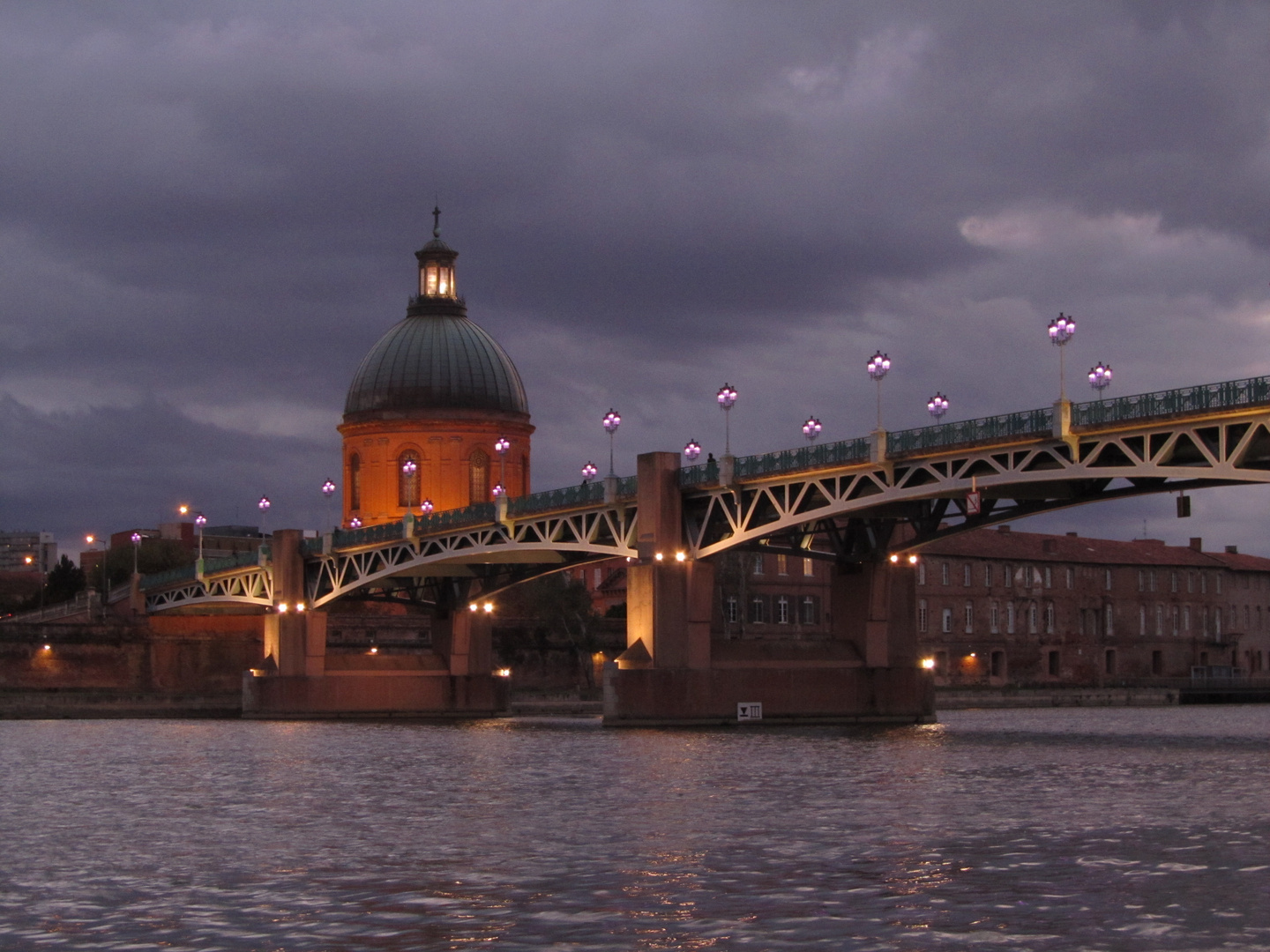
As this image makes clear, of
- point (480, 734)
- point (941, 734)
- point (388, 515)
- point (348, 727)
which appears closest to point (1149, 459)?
point (941, 734)

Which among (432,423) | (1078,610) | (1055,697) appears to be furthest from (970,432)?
(1078,610)

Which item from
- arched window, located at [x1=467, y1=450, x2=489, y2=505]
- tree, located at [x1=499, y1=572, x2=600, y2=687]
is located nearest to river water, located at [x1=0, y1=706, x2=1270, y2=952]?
tree, located at [x1=499, y1=572, x2=600, y2=687]

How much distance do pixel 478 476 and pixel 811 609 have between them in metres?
23.6

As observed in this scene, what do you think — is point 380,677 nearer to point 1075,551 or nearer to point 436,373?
point 436,373

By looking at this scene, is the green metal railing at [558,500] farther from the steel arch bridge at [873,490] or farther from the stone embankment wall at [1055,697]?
the stone embankment wall at [1055,697]

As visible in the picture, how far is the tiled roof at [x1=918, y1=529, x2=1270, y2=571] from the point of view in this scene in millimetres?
127562

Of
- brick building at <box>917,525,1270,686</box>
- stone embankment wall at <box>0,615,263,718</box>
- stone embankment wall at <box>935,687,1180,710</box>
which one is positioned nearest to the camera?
stone embankment wall at <box>0,615,263,718</box>

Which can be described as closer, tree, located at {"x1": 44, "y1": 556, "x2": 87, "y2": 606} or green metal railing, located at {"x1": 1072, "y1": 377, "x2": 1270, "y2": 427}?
green metal railing, located at {"x1": 1072, "y1": 377, "x2": 1270, "y2": 427}

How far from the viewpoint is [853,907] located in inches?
931

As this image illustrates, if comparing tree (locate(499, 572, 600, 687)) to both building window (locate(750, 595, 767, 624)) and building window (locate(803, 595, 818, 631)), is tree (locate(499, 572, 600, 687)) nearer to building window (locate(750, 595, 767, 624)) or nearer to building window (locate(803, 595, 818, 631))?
building window (locate(750, 595, 767, 624))

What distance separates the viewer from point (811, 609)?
127688 millimetres

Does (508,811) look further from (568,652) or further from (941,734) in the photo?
(568,652)

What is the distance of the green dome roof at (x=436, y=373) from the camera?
124 meters

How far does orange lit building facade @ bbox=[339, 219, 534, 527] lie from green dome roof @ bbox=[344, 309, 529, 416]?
0.19 feet
